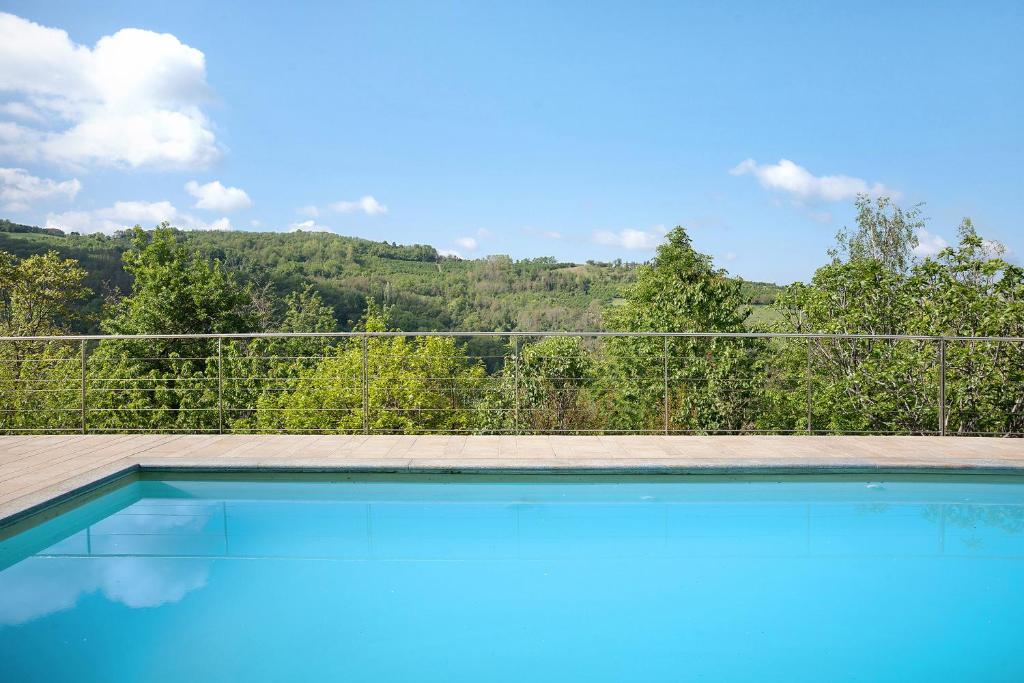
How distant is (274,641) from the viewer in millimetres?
2475

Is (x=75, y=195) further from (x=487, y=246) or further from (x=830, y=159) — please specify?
(x=830, y=159)

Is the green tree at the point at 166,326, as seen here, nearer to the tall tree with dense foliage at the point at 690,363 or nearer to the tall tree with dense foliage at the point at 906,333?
the tall tree with dense foliage at the point at 690,363

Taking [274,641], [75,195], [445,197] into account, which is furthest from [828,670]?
[75,195]

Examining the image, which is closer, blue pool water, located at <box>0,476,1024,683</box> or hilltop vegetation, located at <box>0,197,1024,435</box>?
blue pool water, located at <box>0,476,1024,683</box>

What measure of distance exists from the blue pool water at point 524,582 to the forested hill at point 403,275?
23.3 m

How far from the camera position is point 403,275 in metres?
35.7

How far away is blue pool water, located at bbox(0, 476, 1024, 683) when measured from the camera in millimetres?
2359

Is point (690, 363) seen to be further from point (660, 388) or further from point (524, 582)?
point (524, 582)

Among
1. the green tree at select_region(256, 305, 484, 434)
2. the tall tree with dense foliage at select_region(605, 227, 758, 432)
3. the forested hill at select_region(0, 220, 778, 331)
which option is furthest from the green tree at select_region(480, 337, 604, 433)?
the forested hill at select_region(0, 220, 778, 331)

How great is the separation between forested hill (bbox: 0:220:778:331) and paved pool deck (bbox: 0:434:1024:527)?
22.1 meters

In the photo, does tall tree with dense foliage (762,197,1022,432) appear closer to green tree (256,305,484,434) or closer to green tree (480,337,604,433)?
green tree (480,337,604,433)

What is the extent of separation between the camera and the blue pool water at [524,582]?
236 centimetres

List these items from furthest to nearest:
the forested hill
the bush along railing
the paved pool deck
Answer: the forested hill
the bush along railing
the paved pool deck

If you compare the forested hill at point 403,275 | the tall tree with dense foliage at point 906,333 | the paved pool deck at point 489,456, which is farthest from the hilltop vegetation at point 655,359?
the forested hill at point 403,275
